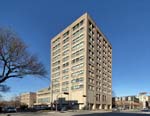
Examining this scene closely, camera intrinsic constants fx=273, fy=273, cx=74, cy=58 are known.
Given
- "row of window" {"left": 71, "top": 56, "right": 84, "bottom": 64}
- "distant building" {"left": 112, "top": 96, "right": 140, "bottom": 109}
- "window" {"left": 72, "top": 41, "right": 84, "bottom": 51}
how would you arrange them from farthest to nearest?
1. "distant building" {"left": 112, "top": 96, "right": 140, "bottom": 109}
2. "window" {"left": 72, "top": 41, "right": 84, "bottom": 51}
3. "row of window" {"left": 71, "top": 56, "right": 84, "bottom": 64}

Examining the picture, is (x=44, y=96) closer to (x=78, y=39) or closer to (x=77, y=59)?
(x=77, y=59)

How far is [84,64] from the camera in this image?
124 meters

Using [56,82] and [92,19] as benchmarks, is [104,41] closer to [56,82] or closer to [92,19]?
[92,19]

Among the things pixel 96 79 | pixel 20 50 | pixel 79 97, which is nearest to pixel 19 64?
pixel 20 50

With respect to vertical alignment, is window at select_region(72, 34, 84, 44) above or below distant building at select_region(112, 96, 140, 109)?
above

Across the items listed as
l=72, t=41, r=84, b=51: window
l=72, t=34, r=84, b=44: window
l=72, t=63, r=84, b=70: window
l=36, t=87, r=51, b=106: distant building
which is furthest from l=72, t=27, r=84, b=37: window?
l=36, t=87, r=51, b=106: distant building

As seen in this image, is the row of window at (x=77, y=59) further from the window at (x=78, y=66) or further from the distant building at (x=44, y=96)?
the distant building at (x=44, y=96)

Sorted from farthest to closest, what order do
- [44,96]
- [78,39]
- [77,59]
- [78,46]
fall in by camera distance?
[44,96] → [78,39] → [78,46] → [77,59]

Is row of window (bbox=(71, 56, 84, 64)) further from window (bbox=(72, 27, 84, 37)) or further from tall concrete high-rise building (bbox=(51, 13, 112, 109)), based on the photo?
window (bbox=(72, 27, 84, 37))

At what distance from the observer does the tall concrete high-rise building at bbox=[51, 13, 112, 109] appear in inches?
4914

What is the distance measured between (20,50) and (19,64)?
2427mm

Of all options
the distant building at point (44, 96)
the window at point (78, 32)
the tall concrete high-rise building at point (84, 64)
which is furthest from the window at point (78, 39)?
the distant building at point (44, 96)

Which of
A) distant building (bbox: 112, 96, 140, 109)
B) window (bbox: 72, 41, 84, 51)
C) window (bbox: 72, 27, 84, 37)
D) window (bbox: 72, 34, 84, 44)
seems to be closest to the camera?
window (bbox: 72, 41, 84, 51)

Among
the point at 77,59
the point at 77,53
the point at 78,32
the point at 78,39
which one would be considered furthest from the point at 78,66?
the point at 78,32
